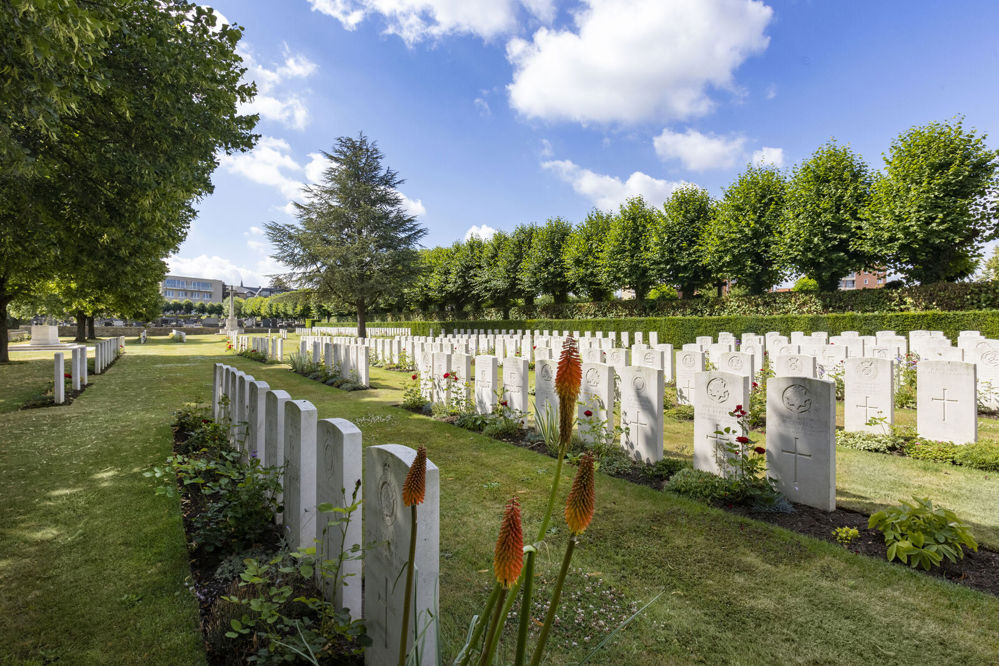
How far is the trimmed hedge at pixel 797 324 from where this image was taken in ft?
46.5

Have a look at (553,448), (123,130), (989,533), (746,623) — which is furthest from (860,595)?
(123,130)

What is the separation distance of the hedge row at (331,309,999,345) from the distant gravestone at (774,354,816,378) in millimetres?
11231

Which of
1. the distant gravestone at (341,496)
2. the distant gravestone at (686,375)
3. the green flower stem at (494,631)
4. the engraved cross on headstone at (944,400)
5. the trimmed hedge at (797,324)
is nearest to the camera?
the green flower stem at (494,631)

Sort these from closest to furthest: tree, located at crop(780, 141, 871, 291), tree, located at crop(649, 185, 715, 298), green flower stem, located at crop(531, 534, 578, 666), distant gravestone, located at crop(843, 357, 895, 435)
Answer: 1. green flower stem, located at crop(531, 534, 578, 666)
2. distant gravestone, located at crop(843, 357, 895, 435)
3. tree, located at crop(780, 141, 871, 291)
4. tree, located at crop(649, 185, 715, 298)

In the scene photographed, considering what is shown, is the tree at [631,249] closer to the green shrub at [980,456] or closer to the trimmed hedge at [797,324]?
the trimmed hedge at [797,324]

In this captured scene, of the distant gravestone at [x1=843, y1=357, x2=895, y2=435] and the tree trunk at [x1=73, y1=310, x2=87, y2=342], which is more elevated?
the tree trunk at [x1=73, y1=310, x2=87, y2=342]

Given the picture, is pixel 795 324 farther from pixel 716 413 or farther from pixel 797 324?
pixel 716 413

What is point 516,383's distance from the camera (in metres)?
7.12

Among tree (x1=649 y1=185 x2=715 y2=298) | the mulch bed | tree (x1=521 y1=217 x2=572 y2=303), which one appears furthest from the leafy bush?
tree (x1=521 y1=217 x2=572 y2=303)

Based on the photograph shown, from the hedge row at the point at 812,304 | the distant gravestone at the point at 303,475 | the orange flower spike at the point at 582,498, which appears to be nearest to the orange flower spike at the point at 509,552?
the orange flower spike at the point at 582,498

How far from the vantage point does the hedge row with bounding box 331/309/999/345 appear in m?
14.2

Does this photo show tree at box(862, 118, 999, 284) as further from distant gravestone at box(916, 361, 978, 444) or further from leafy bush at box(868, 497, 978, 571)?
leafy bush at box(868, 497, 978, 571)

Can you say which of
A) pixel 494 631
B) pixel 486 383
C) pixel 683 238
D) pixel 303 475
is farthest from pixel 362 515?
pixel 683 238

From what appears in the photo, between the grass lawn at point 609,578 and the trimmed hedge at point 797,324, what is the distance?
43.6 ft
